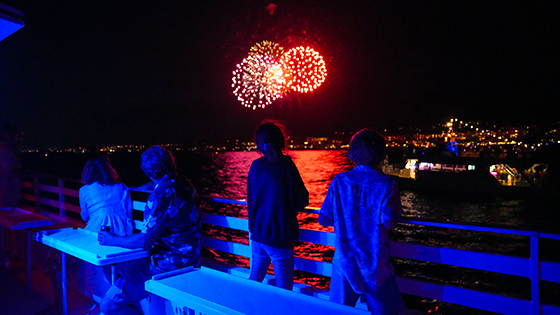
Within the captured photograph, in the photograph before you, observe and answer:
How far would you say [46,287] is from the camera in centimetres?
451

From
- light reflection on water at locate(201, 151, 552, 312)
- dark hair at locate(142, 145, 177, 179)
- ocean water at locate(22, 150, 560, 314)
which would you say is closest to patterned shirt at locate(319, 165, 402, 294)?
ocean water at locate(22, 150, 560, 314)

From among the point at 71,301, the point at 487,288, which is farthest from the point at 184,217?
the point at 487,288

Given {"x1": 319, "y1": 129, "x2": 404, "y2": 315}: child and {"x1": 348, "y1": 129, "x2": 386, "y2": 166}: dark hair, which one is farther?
{"x1": 348, "y1": 129, "x2": 386, "y2": 166}: dark hair

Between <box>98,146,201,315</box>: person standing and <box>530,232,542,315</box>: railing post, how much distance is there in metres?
2.49

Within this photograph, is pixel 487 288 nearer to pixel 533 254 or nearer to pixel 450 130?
pixel 533 254

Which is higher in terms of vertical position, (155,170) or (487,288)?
(155,170)

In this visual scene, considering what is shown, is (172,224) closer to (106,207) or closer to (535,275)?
(106,207)

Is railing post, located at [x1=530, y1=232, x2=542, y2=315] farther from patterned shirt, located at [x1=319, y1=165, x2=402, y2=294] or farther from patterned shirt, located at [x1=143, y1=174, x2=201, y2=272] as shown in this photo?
patterned shirt, located at [x1=143, y1=174, x2=201, y2=272]

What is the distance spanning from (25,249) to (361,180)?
19.2ft

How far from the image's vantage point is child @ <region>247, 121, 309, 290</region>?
2.68 metres

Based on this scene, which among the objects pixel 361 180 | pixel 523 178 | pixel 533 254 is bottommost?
pixel 523 178

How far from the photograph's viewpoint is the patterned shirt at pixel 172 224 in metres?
2.57

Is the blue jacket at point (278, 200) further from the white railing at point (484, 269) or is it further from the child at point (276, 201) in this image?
the white railing at point (484, 269)

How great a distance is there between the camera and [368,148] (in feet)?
7.22
